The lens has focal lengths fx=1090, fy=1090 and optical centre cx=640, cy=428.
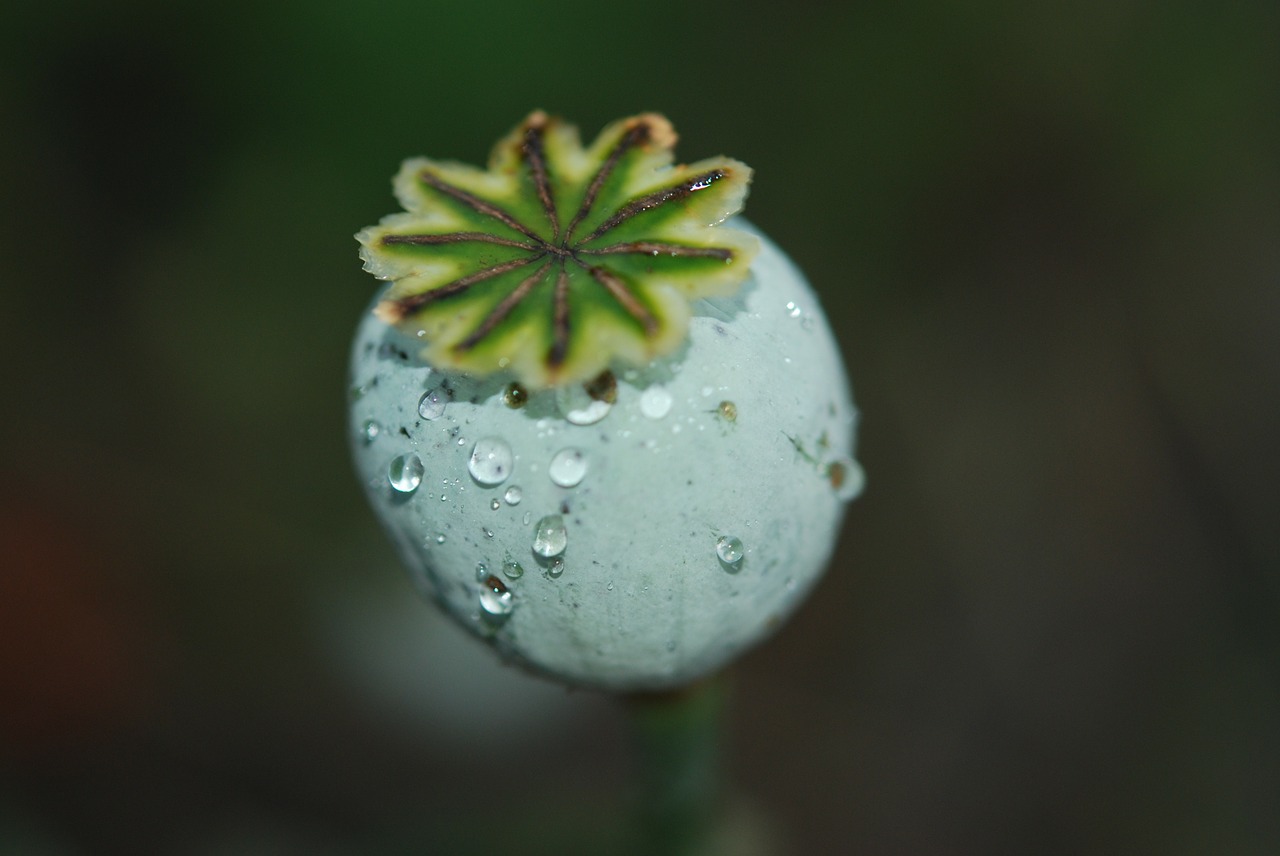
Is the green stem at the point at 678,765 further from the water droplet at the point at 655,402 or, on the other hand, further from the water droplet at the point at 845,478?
the water droplet at the point at 655,402

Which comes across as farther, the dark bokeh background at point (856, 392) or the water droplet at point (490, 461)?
the dark bokeh background at point (856, 392)

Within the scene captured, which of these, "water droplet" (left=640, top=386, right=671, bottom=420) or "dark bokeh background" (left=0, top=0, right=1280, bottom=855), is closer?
"water droplet" (left=640, top=386, right=671, bottom=420)

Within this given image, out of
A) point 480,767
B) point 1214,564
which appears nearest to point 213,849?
point 480,767

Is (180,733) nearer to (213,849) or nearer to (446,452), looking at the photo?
(213,849)

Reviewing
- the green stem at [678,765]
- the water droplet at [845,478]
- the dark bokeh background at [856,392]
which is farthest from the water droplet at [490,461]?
the dark bokeh background at [856,392]

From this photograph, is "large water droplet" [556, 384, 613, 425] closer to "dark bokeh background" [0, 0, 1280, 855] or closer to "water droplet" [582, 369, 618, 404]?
"water droplet" [582, 369, 618, 404]

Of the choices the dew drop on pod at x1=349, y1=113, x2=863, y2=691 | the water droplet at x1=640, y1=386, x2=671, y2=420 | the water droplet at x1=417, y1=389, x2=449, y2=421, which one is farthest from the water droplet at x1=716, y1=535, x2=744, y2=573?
the water droplet at x1=417, y1=389, x2=449, y2=421

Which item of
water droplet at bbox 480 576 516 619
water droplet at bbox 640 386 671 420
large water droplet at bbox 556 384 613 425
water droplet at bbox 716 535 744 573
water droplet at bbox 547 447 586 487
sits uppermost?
large water droplet at bbox 556 384 613 425
